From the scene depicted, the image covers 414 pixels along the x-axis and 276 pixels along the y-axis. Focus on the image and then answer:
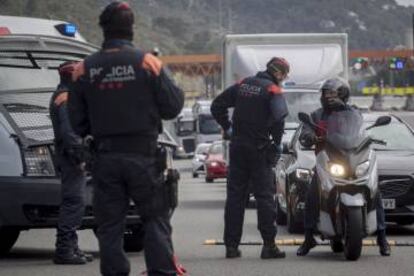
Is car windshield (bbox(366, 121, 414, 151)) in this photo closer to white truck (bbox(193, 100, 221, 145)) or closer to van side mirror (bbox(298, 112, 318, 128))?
van side mirror (bbox(298, 112, 318, 128))

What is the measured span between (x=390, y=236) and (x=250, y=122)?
11.8ft

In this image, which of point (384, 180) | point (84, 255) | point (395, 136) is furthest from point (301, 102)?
point (84, 255)

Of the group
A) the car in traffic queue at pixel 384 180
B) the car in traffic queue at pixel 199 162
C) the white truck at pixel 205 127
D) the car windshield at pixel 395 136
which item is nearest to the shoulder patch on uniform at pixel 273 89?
the car in traffic queue at pixel 384 180

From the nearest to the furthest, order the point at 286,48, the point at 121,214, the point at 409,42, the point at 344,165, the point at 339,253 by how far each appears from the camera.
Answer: the point at 121,214, the point at 344,165, the point at 339,253, the point at 286,48, the point at 409,42

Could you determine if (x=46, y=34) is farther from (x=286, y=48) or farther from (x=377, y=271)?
(x=286, y=48)

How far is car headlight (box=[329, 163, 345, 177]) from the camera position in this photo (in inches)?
500

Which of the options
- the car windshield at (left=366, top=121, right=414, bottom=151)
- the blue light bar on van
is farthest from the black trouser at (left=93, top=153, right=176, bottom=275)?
the car windshield at (left=366, top=121, right=414, bottom=151)

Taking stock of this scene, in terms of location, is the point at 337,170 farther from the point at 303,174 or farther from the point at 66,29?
the point at 66,29

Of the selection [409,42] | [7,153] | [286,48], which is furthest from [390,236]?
[409,42]

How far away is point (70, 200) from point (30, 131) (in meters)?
1.16

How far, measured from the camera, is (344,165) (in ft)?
41.6

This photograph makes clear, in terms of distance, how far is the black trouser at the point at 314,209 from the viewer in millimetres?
12883

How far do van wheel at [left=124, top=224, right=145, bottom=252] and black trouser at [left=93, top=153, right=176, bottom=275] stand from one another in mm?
5009

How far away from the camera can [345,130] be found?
12.8 metres
